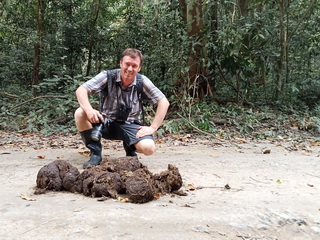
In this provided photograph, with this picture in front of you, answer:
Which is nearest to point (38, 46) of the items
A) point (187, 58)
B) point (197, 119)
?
point (187, 58)

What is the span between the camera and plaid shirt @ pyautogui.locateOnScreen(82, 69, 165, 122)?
340 centimetres

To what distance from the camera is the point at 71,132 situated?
6309 millimetres

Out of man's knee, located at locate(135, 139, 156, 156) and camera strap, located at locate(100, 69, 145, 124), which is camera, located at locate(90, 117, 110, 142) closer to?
camera strap, located at locate(100, 69, 145, 124)

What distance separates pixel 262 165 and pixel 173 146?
1.64m

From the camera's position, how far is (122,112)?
137 inches

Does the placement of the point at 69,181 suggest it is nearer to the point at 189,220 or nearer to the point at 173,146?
the point at 189,220

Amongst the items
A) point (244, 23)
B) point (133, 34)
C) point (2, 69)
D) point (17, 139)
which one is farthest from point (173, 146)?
point (2, 69)

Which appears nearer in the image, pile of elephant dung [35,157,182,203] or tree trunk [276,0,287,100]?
pile of elephant dung [35,157,182,203]

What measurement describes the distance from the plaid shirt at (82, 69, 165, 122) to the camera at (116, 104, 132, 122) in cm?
3

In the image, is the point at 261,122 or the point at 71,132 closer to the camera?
the point at 71,132

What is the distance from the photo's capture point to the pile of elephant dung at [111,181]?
7.87ft

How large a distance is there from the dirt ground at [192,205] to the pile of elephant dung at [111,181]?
7cm

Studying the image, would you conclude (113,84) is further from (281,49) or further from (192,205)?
(281,49)

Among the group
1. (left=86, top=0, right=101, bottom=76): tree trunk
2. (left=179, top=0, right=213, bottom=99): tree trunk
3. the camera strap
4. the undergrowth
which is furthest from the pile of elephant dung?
(left=86, top=0, right=101, bottom=76): tree trunk
